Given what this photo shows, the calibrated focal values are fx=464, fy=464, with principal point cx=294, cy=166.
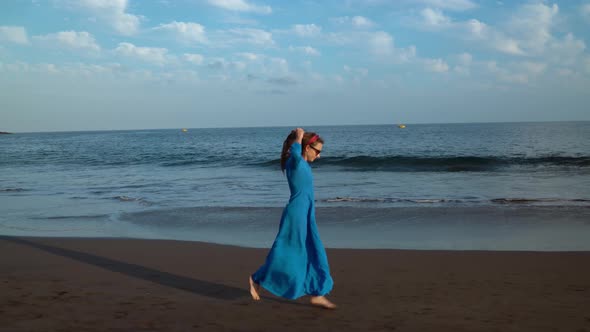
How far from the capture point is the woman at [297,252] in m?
4.10

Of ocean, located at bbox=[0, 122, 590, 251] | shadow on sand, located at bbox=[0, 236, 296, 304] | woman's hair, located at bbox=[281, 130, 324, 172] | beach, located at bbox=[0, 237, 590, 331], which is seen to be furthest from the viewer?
ocean, located at bbox=[0, 122, 590, 251]

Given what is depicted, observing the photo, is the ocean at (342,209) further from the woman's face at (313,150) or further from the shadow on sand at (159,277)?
the woman's face at (313,150)

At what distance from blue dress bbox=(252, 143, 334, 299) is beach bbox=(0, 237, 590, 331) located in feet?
0.75

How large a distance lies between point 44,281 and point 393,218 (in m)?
6.27

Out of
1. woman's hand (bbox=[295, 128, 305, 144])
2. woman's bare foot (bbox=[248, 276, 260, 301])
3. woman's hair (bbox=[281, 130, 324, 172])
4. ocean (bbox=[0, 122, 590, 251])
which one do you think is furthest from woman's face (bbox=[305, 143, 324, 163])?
ocean (bbox=[0, 122, 590, 251])

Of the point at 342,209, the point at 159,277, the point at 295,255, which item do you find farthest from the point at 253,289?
the point at 342,209

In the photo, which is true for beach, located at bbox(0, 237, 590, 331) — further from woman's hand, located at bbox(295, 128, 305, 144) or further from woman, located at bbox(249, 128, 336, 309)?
woman's hand, located at bbox(295, 128, 305, 144)

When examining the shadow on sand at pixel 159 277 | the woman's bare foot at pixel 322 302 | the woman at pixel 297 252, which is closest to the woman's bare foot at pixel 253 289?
the woman at pixel 297 252

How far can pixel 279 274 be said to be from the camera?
13.5ft

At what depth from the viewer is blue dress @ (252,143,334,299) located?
409cm

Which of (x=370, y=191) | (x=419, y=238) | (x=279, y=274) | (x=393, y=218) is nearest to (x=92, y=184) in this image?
(x=370, y=191)

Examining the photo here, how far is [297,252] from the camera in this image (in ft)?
13.6

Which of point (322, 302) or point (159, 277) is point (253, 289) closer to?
point (322, 302)

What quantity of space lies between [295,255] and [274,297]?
0.72m
